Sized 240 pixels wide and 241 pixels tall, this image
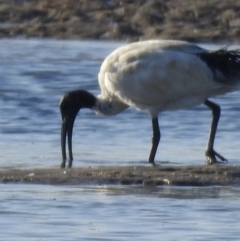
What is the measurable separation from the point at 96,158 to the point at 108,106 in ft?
3.05

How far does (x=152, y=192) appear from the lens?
9891 mm

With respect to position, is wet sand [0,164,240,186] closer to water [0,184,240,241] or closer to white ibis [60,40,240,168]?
water [0,184,240,241]

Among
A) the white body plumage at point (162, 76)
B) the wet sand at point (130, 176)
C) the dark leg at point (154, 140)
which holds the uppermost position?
the white body plumage at point (162, 76)

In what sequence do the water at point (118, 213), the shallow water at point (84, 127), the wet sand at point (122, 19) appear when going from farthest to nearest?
the wet sand at point (122, 19) < the shallow water at point (84, 127) < the water at point (118, 213)

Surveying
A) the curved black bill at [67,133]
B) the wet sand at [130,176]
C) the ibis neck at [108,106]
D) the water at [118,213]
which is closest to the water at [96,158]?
the water at [118,213]

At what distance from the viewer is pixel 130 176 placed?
1048cm

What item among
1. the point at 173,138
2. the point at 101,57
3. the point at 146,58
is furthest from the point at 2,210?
the point at 101,57

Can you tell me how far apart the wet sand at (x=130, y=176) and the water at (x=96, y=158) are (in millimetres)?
224

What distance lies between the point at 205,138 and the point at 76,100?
64.9 inches

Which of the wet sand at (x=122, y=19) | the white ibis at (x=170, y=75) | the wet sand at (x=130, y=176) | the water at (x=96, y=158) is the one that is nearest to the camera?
the water at (x=96, y=158)

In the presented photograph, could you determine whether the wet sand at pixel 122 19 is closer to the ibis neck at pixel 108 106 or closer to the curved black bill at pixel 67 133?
the ibis neck at pixel 108 106

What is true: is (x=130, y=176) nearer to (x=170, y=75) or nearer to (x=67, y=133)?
(x=170, y=75)

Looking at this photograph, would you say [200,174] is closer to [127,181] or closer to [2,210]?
[127,181]

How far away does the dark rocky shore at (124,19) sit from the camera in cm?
2510
